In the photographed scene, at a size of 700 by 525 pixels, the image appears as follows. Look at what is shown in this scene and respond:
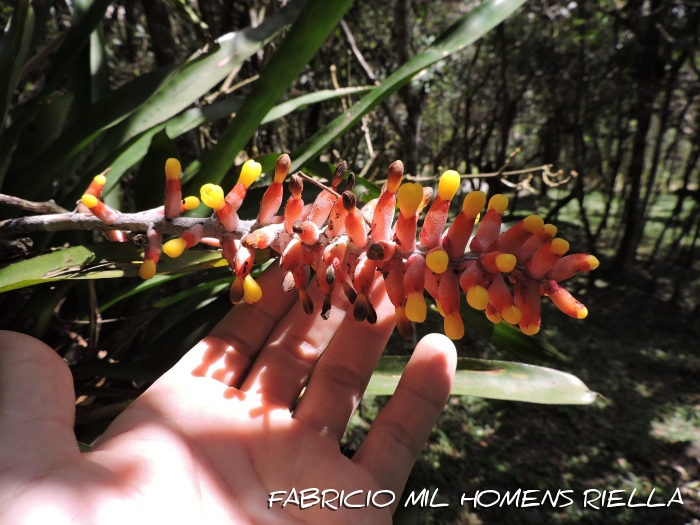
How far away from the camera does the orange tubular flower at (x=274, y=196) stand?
2.87 feet

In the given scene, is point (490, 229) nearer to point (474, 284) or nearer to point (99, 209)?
point (474, 284)

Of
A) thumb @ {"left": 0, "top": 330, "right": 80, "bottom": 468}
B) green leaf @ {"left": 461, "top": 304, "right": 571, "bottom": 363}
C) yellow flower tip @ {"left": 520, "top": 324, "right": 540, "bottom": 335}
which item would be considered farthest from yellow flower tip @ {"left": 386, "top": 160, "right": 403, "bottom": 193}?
thumb @ {"left": 0, "top": 330, "right": 80, "bottom": 468}

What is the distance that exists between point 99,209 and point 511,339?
111 centimetres

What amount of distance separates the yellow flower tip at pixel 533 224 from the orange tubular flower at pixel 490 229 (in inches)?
1.9

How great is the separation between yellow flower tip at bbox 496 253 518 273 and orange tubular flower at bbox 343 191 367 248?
0.77 feet

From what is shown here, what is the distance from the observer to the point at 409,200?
789 millimetres

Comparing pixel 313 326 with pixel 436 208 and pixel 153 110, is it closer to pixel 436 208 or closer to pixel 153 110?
pixel 436 208

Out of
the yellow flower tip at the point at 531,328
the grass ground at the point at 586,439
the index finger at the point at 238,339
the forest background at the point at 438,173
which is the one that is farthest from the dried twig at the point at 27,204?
the grass ground at the point at 586,439

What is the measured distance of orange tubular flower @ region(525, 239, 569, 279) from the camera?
0.73 m

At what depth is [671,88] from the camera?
14.9ft

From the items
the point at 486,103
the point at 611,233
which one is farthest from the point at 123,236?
the point at 611,233

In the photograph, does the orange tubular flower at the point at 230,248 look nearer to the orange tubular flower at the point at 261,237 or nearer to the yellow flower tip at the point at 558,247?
the orange tubular flower at the point at 261,237

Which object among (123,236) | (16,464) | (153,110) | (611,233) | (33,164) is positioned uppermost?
(153,110)

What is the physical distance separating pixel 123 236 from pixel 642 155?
224 inches
